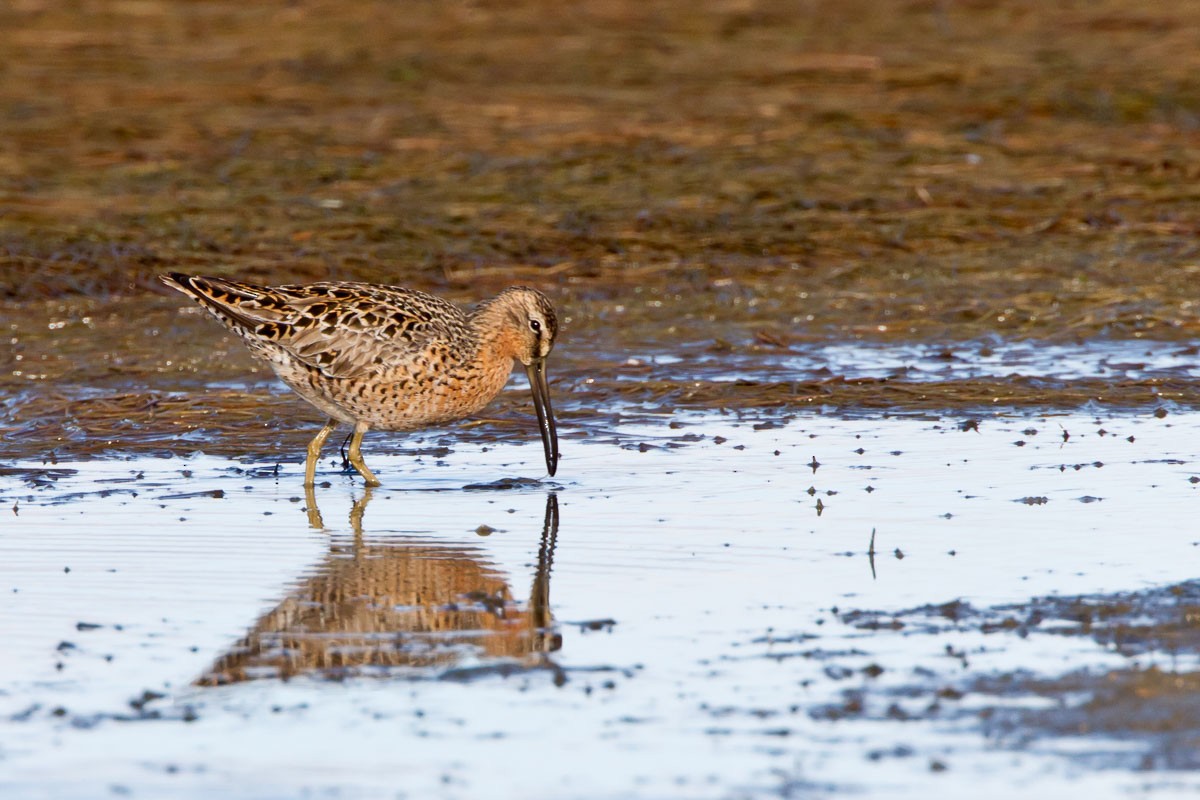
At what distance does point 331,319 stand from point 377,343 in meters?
0.23

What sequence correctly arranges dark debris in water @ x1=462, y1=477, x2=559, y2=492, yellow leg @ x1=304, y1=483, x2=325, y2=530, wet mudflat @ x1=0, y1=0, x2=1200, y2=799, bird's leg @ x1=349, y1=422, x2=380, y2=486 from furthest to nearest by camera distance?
1. bird's leg @ x1=349, y1=422, x2=380, y2=486
2. dark debris in water @ x1=462, y1=477, x2=559, y2=492
3. yellow leg @ x1=304, y1=483, x2=325, y2=530
4. wet mudflat @ x1=0, y1=0, x2=1200, y2=799

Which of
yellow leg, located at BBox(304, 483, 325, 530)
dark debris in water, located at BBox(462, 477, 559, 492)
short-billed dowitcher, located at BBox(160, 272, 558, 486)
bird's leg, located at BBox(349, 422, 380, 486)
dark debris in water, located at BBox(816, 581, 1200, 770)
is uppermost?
short-billed dowitcher, located at BBox(160, 272, 558, 486)

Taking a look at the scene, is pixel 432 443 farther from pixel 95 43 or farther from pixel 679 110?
pixel 95 43

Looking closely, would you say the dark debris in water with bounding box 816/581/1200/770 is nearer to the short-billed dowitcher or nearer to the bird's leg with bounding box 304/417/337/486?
the short-billed dowitcher

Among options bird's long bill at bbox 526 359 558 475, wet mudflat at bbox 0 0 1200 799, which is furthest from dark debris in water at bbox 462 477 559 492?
bird's long bill at bbox 526 359 558 475

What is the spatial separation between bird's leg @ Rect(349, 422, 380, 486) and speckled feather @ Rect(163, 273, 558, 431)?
48 millimetres

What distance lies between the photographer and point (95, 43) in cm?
1803

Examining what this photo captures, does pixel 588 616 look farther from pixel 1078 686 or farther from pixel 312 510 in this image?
pixel 312 510

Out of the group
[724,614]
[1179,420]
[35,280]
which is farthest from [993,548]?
[35,280]

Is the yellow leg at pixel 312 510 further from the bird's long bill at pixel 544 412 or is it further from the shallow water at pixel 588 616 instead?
the bird's long bill at pixel 544 412

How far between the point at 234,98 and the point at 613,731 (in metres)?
12.9

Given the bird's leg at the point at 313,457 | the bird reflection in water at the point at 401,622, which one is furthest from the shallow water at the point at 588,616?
the bird's leg at the point at 313,457

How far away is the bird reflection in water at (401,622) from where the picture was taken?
209 inches

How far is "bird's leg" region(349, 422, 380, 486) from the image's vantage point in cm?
827
